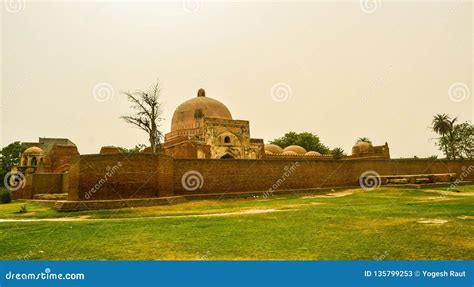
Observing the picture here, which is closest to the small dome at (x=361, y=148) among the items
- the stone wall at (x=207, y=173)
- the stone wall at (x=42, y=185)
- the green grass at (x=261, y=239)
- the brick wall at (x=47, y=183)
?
the stone wall at (x=207, y=173)

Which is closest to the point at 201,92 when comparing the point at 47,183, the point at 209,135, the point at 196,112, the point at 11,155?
the point at 196,112

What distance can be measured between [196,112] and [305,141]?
31285 mm

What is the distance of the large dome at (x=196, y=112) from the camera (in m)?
35.2

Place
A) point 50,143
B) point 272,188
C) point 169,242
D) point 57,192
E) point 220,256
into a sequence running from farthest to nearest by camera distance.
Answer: point 50,143, point 57,192, point 272,188, point 169,242, point 220,256

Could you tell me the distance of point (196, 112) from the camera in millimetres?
35531

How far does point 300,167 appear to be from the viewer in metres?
23.1

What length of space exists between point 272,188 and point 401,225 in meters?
14.8

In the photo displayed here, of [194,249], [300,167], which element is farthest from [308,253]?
[300,167]

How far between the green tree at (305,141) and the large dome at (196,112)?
27.0 meters

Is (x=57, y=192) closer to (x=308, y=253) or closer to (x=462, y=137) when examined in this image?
(x=308, y=253)

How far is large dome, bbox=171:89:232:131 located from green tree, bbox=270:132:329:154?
88.7 ft

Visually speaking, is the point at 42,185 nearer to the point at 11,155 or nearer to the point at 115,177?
the point at 115,177

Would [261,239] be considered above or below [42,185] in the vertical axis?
below

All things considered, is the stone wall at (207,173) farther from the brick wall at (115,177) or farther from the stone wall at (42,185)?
the stone wall at (42,185)
